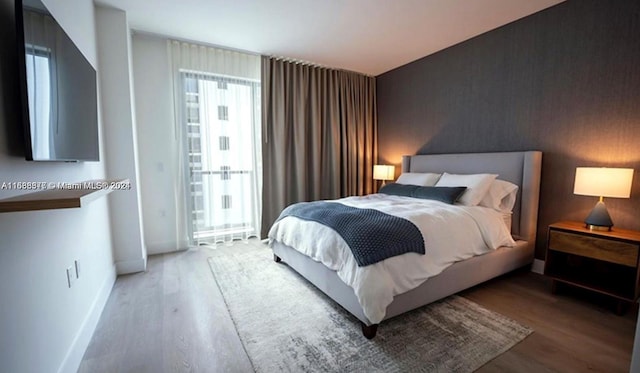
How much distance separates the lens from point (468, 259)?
2.26m

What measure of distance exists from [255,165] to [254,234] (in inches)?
40.3

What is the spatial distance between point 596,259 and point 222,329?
2.96m

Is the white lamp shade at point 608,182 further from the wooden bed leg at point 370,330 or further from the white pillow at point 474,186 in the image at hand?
the wooden bed leg at point 370,330

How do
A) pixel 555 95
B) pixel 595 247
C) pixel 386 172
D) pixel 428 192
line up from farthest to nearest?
pixel 386 172 → pixel 428 192 → pixel 555 95 → pixel 595 247

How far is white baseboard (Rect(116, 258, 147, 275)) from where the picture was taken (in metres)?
2.77

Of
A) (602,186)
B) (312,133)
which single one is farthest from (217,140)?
(602,186)

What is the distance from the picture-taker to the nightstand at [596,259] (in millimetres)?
1984

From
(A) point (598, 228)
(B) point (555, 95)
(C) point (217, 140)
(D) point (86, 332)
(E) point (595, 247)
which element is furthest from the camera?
(C) point (217, 140)

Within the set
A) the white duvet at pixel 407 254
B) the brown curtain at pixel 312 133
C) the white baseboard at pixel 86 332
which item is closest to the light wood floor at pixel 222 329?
the white baseboard at pixel 86 332

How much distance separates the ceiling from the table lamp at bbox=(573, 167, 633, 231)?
5.43 feet

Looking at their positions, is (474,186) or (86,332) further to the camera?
(474,186)

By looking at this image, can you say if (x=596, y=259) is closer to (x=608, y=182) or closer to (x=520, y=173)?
(x=608, y=182)

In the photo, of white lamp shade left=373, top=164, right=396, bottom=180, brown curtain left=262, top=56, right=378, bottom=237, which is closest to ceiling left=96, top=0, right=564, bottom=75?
brown curtain left=262, top=56, right=378, bottom=237

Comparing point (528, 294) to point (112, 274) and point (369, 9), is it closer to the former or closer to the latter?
point (369, 9)
